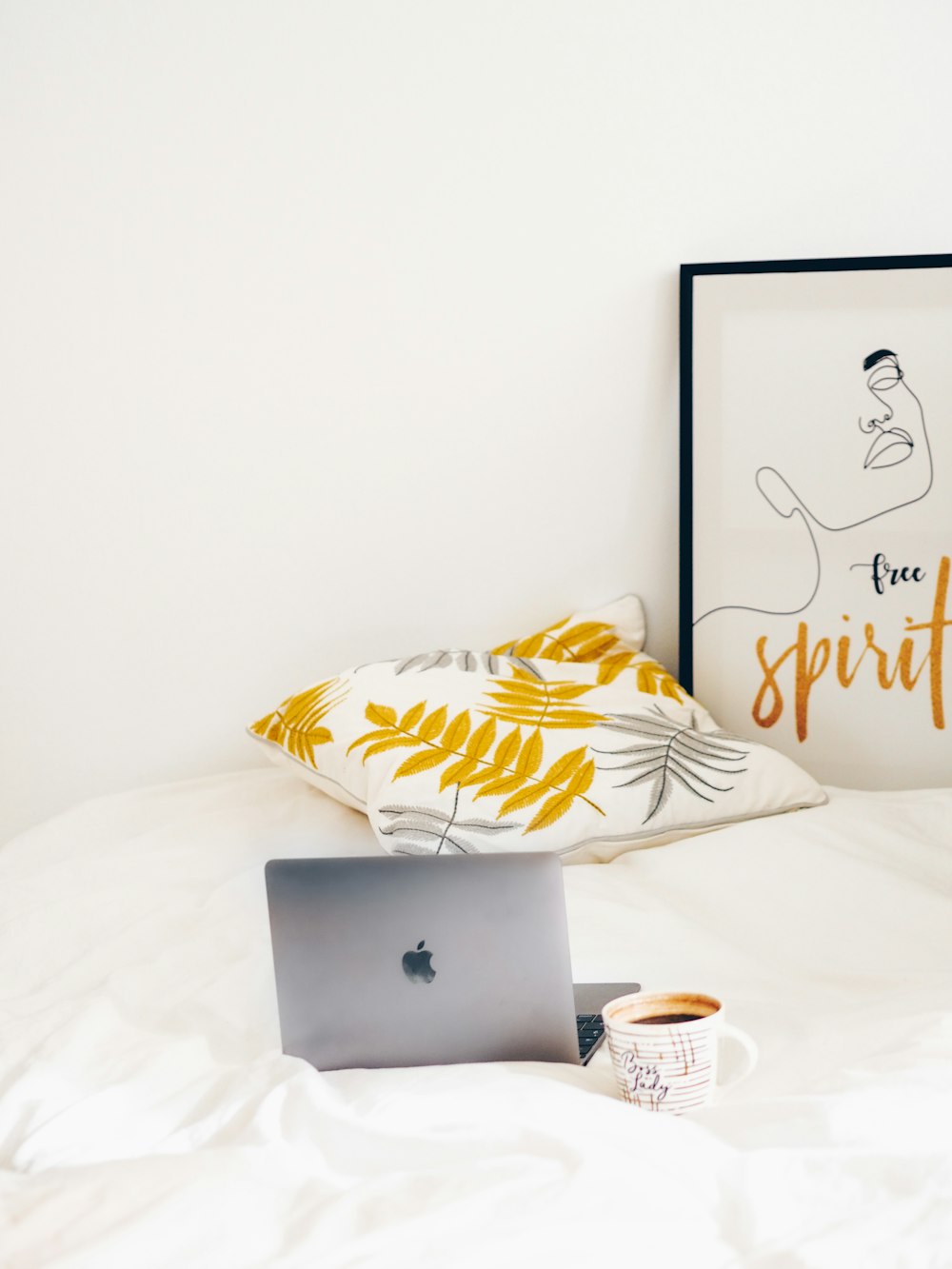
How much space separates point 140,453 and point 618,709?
876 mm

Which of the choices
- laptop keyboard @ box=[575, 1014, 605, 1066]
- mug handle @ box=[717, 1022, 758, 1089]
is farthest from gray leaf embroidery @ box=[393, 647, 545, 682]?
mug handle @ box=[717, 1022, 758, 1089]

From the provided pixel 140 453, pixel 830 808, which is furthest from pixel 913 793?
pixel 140 453

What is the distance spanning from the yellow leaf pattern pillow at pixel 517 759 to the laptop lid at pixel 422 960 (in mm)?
478

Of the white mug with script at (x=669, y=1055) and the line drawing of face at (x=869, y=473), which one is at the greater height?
the line drawing of face at (x=869, y=473)

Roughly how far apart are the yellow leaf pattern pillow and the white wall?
1.09 feet

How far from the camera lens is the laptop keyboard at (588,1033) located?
2.99ft

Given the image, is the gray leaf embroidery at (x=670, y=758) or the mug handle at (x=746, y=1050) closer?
the mug handle at (x=746, y=1050)

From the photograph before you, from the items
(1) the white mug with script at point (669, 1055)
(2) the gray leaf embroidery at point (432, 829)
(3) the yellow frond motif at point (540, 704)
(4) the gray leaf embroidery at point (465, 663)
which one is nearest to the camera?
(1) the white mug with script at point (669, 1055)

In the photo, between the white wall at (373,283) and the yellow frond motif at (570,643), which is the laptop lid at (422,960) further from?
the white wall at (373,283)

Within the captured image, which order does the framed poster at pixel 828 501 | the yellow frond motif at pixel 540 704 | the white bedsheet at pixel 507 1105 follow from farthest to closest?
1. the framed poster at pixel 828 501
2. the yellow frond motif at pixel 540 704
3. the white bedsheet at pixel 507 1105

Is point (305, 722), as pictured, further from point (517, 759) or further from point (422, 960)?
point (422, 960)

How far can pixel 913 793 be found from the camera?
5.41 feet

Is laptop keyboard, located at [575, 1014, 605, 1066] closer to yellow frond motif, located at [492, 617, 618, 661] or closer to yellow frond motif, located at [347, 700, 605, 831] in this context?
yellow frond motif, located at [347, 700, 605, 831]

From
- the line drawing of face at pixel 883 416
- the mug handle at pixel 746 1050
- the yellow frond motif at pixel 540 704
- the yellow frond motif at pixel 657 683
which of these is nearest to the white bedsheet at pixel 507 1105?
the mug handle at pixel 746 1050
